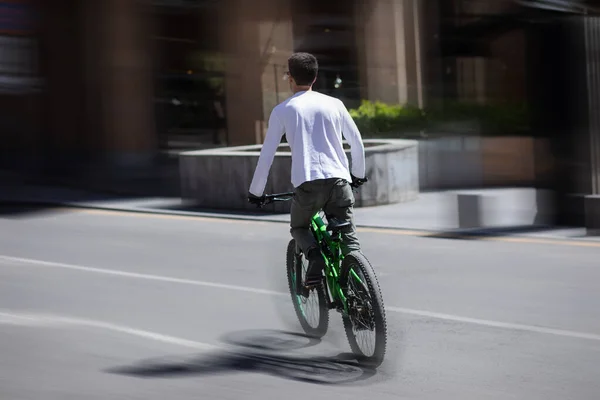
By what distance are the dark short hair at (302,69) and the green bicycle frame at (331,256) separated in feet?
2.64

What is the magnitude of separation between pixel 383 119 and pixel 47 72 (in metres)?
10.7

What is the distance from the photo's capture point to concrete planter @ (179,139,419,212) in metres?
16.0

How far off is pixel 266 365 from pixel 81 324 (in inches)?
77.8

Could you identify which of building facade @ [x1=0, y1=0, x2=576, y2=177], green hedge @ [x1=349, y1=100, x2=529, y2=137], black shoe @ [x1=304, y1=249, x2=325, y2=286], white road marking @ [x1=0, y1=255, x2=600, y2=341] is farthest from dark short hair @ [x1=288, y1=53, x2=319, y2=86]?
building facade @ [x1=0, y1=0, x2=576, y2=177]

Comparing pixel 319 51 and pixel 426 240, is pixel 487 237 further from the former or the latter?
pixel 319 51

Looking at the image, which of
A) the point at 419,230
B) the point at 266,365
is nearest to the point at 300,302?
the point at 266,365

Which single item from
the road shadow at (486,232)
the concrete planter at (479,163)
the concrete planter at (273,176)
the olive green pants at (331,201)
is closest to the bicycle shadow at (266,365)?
the olive green pants at (331,201)

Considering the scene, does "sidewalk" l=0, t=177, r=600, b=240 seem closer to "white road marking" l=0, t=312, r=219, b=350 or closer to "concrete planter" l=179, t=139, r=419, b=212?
"concrete planter" l=179, t=139, r=419, b=212

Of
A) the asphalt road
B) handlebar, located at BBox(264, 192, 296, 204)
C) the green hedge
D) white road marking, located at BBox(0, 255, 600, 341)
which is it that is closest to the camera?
the asphalt road

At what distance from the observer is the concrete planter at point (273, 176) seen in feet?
52.5

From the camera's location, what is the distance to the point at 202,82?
26.5 meters

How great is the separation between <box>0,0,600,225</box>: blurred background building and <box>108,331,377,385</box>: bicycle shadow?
49.6ft

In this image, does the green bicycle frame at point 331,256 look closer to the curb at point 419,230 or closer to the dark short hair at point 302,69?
the dark short hair at point 302,69

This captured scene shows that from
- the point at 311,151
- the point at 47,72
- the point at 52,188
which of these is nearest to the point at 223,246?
the point at 311,151
